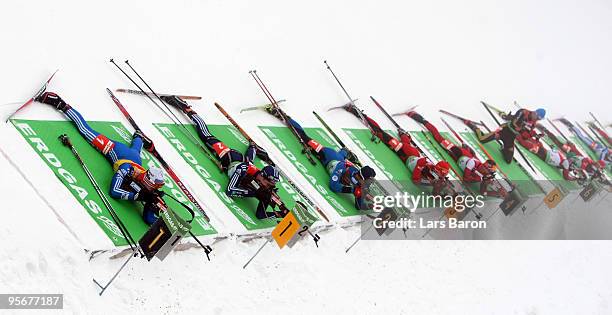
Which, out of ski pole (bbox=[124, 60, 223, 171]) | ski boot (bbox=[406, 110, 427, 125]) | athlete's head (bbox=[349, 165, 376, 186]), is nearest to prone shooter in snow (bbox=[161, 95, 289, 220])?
ski pole (bbox=[124, 60, 223, 171])

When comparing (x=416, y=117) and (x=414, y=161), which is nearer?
(x=414, y=161)

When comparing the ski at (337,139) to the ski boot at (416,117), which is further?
the ski boot at (416,117)

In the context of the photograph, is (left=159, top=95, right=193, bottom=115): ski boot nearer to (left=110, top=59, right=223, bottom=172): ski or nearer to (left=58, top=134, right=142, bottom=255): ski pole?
(left=110, top=59, right=223, bottom=172): ski

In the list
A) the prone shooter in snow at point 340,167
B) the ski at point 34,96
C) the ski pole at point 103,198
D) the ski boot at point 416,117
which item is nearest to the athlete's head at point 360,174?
→ the prone shooter in snow at point 340,167

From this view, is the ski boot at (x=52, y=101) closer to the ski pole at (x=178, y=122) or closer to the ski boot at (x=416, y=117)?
the ski pole at (x=178, y=122)

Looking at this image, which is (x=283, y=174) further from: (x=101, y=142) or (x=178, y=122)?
(x=101, y=142)

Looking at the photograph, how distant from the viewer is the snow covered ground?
6.84 meters

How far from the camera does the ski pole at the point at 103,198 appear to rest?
706 centimetres

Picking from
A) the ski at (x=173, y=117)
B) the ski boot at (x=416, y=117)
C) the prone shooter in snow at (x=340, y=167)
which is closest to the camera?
the ski at (x=173, y=117)

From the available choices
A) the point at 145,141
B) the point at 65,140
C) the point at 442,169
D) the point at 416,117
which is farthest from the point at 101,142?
the point at 416,117

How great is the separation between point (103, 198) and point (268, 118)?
15.2 feet

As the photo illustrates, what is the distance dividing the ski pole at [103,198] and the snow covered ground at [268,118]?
279 mm

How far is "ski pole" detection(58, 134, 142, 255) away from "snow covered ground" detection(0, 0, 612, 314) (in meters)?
0.28

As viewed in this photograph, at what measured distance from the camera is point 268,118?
11.5 meters
